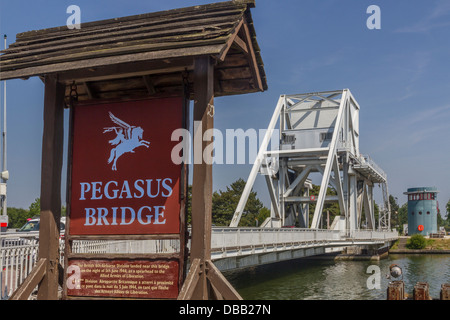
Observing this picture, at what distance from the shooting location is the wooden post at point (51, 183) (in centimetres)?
A: 746

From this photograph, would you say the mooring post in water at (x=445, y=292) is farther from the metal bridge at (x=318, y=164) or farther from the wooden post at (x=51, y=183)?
the metal bridge at (x=318, y=164)

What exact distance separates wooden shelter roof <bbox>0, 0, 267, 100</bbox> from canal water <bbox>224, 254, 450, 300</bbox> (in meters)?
17.2

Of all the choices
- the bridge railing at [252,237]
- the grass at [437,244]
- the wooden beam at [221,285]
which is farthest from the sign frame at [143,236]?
the grass at [437,244]

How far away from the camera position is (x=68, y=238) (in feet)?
25.2

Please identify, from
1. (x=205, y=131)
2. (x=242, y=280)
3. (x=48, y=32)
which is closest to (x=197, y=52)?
(x=205, y=131)

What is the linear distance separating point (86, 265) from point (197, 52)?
363 centimetres

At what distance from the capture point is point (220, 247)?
59.7 ft

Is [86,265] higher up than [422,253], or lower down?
higher up

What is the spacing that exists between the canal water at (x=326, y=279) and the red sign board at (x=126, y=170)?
17577 millimetres

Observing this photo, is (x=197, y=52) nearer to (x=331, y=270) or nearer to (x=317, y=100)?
(x=331, y=270)

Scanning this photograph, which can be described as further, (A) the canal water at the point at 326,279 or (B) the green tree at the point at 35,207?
(B) the green tree at the point at 35,207

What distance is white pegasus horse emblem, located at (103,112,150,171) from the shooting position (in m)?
7.60

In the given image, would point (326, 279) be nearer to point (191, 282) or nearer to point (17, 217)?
point (191, 282)

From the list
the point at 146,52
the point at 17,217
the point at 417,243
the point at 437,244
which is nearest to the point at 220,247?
the point at 146,52
